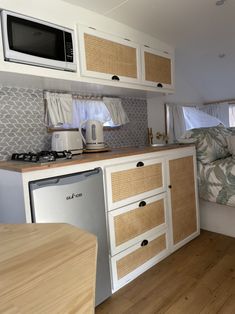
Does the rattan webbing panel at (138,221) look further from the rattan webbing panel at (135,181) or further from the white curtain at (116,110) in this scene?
the white curtain at (116,110)

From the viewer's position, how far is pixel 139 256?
6.13ft

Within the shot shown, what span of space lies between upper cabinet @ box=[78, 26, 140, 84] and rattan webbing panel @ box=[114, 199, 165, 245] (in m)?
1.13

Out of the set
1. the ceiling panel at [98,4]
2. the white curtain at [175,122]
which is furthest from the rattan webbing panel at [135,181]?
the white curtain at [175,122]

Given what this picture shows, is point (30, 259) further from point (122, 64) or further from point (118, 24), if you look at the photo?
point (118, 24)

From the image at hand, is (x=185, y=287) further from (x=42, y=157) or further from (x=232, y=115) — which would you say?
(x=232, y=115)

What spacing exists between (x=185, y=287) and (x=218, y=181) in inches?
42.3

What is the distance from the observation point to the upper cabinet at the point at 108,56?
5.83 ft

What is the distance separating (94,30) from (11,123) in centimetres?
98

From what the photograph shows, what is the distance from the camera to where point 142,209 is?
1.88 metres

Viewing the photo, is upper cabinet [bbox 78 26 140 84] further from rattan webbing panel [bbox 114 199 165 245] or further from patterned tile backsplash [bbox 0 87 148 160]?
rattan webbing panel [bbox 114 199 165 245]

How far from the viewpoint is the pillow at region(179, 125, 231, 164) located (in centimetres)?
248

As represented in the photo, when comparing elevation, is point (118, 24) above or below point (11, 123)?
above

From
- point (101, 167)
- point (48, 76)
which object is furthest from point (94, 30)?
point (101, 167)

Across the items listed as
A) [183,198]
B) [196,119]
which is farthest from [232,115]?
[183,198]
